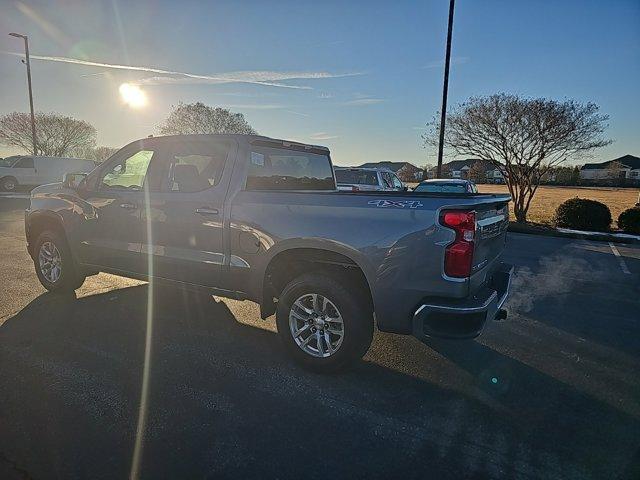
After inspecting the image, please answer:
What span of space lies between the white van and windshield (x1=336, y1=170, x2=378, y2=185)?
2122 centimetres

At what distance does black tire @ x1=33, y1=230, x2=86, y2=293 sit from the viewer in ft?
16.5

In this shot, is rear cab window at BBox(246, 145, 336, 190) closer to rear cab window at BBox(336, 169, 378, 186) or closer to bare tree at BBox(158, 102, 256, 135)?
rear cab window at BBox(336, 169, 378, 186)

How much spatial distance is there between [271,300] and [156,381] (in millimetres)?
1156

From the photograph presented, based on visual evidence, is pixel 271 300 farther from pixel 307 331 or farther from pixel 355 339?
pixel 355 339

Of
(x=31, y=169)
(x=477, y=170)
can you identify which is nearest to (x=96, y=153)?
(x=31, y=169)

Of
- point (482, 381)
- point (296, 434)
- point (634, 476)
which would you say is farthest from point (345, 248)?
point (634, 476)

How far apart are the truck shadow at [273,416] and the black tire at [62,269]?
121cm

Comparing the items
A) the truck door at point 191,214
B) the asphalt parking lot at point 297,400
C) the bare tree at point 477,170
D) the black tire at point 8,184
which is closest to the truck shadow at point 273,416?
the asphalt parking lot at point 297,400

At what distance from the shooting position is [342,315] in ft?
10.4

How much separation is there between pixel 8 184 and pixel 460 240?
3196cm

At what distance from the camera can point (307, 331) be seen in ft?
11.2

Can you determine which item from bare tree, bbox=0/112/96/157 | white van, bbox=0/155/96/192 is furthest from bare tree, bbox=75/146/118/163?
white van, bbox=0/155/96/192

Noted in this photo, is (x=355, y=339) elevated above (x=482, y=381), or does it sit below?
above

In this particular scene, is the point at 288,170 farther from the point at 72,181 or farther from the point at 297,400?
the point at 72,181
